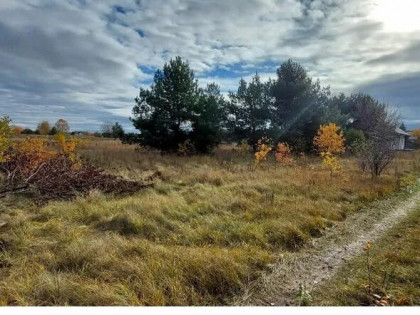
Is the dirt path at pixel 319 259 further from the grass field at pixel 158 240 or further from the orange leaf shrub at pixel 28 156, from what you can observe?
the orange leaf shrub at pixel 28 156

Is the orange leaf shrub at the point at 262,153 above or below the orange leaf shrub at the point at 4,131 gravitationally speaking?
below

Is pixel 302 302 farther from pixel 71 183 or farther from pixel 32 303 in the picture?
pixel 71 183

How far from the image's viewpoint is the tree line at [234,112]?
74.9 feet

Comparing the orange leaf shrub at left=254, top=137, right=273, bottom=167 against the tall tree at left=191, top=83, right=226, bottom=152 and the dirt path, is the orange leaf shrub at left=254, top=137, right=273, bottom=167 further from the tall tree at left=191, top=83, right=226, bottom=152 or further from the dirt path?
the dirt path

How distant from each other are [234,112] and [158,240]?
23.3 meters

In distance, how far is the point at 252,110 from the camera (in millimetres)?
27781

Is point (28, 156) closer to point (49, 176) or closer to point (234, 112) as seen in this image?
point (49, 176)

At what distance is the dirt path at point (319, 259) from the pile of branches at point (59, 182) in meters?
5.34

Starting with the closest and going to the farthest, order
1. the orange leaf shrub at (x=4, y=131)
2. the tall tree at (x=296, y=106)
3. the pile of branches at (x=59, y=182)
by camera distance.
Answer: the orange leaf shrub at (x=4, y=131), the pile of branches at (x=59, y=182), the tall tree at (x=296, y=106)

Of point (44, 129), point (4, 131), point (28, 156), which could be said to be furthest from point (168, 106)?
point (44, 129)

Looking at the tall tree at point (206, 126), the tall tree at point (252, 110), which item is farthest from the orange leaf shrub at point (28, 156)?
the tall tree at point (252, 110)

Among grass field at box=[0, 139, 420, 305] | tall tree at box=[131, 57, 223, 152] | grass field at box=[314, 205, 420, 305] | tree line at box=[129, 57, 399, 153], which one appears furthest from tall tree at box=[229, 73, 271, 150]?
grass field at box=[314, 205, 420, 305]

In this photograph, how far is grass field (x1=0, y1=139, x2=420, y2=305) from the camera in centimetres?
398
